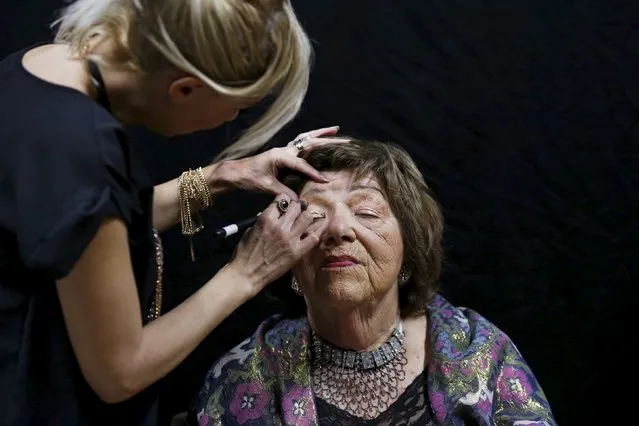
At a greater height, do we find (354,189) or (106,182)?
(106,182)

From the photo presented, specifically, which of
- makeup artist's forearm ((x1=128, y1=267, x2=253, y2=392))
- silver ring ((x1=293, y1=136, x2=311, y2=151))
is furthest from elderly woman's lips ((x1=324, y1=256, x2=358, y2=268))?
makeup artist's forearm ((x1=128, y1=267, x2=253, y2=392))

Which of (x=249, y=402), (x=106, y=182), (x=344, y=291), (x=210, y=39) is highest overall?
(x=210, y=39)

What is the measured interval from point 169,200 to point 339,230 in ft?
1.15

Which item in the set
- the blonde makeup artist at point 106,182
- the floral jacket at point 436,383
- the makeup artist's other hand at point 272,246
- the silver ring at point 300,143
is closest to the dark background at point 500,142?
the silver ring at point 300,143

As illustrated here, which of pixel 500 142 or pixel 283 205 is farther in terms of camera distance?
pixel 500 142

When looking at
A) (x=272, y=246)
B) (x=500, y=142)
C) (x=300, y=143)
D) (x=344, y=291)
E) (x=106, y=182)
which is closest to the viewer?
(x=106, y=182)

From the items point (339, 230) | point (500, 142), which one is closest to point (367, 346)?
point (339, 230)

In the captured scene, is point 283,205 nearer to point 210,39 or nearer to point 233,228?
point 233,228

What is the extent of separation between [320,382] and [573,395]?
1055 millimetres

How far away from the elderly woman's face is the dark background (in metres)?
0.47

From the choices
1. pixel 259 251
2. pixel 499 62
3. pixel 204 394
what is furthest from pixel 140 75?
pixel 499 62

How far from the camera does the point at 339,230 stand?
1737mm

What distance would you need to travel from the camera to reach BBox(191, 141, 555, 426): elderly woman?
1.75 metres

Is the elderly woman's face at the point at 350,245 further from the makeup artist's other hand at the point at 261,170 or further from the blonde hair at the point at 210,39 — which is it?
the blonde hair at the point at 210,39
